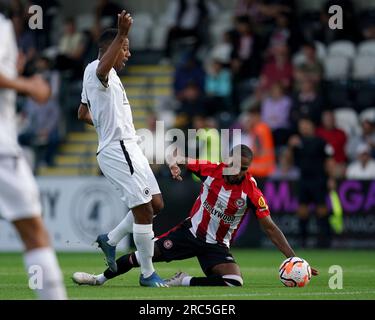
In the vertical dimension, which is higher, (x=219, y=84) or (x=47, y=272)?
(x=219, y=84)

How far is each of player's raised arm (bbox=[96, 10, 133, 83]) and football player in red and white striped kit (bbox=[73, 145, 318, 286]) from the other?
1143mm

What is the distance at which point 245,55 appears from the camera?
22.2 meters

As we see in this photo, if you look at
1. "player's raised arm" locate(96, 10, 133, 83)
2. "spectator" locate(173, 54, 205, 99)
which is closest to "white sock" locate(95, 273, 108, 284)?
"player's raised arm" locate(96, 10, 133, 83)

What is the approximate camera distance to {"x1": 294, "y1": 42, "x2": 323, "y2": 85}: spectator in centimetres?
2098

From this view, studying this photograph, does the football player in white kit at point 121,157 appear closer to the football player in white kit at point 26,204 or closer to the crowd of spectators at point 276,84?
the football player in white kit at point 26,204

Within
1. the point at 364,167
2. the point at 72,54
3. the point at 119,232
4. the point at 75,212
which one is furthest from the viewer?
the point at 72,54

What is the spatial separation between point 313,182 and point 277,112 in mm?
2087

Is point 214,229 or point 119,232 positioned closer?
point 119,232

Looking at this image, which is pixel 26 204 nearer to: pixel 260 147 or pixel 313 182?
pixel 313 182

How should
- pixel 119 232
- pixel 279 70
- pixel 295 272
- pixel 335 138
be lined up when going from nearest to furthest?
pixel 295 272 < pixel 119 232 < pixel 335 138 < pixel 279 70

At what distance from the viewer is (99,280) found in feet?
37.5

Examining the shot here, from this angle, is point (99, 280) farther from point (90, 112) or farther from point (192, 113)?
point (192, 113)

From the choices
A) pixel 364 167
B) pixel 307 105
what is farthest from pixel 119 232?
pixel 307 105
